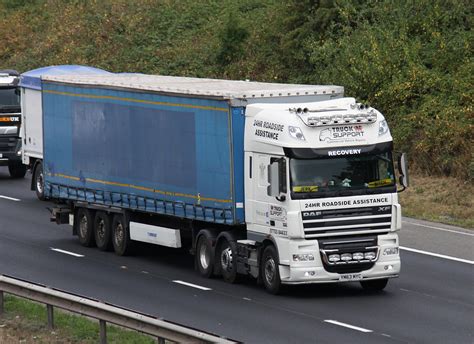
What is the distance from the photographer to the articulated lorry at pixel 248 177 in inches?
837

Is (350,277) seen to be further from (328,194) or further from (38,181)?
(38,181)

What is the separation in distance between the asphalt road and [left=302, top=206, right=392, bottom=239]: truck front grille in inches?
43.0

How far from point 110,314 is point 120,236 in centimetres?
1007

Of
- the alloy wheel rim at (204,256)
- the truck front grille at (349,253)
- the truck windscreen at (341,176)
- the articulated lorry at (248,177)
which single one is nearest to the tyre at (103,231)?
the articulated lorry at (248,177)

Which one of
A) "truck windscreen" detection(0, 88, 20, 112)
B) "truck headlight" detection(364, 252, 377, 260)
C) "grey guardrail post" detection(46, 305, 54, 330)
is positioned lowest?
"grey guardrail post" detection(46, 305, 54, 330)

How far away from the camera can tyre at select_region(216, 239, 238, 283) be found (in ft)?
74.7

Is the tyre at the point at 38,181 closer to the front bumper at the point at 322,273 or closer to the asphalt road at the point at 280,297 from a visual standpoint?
the asphalt road at the point at 280,297

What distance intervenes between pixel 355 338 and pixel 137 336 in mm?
2976

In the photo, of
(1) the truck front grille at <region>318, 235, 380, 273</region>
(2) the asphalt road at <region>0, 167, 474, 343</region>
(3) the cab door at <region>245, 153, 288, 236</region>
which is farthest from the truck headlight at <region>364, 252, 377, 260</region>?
(3) the cab door at <region>245, 153, 288, 236</region>

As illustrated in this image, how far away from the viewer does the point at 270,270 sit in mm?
21891

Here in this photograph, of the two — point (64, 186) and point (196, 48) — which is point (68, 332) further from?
point (196, 48)

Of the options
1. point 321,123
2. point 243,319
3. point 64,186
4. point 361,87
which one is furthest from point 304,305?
point 361,87

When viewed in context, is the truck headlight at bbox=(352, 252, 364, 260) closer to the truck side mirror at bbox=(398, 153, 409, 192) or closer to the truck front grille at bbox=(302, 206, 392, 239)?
the truck front grille at bbox=(302, 206, 392, 239)

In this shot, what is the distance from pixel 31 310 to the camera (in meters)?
20.0
